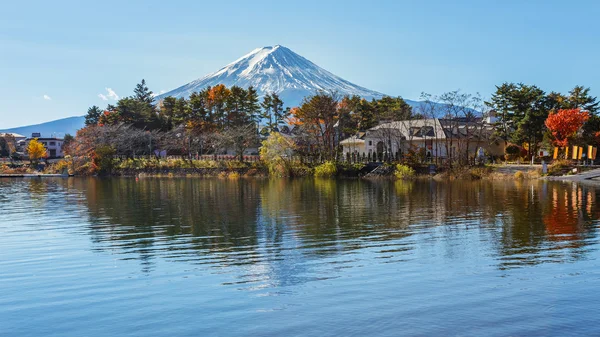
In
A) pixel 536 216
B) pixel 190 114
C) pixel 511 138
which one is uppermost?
pixel 190 114

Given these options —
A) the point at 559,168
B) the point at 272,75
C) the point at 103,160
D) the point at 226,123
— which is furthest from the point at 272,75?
the point at 559,168

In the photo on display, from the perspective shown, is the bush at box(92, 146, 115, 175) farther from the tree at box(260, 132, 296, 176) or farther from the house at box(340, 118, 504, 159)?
the house at box(340, 118, 504, 159)

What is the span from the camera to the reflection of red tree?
15.1 metres

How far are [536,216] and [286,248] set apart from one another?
34.2 ft

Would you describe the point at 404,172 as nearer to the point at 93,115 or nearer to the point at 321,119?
the point at 321,119

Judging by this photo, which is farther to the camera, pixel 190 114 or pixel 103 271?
pixel 190 114

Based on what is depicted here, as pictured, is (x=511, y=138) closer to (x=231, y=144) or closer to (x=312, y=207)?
(x=231, y=144)

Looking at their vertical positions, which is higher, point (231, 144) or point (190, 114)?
point (190, 114)

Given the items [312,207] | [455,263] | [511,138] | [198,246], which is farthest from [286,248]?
[511,138]

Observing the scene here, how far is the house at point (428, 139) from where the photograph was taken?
5325cm

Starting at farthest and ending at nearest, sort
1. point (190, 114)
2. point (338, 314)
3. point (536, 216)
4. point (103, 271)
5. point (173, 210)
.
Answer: point (190, 114), point (173, 210), point (536, 216), point (103, 271), point (338, 314)

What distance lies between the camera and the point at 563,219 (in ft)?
60.3

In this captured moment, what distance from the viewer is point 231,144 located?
5972 cm

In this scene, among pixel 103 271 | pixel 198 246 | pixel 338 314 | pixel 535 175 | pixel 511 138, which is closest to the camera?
pixel 338 314
